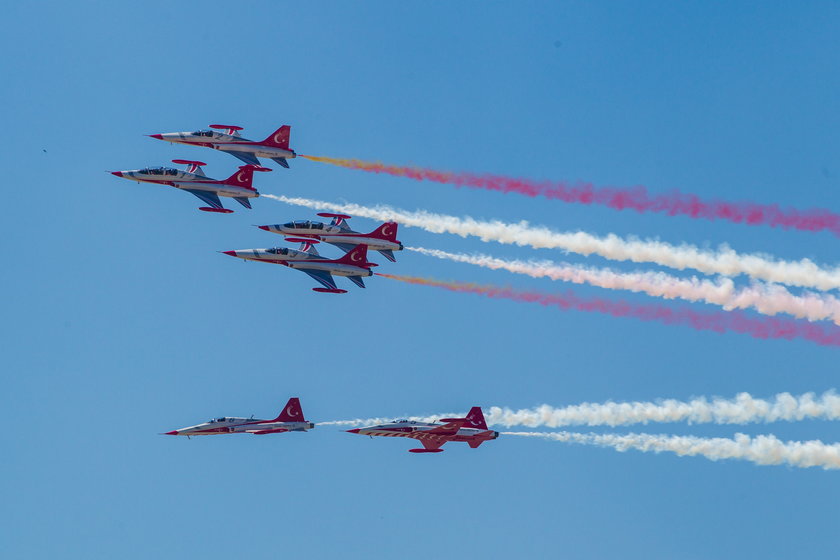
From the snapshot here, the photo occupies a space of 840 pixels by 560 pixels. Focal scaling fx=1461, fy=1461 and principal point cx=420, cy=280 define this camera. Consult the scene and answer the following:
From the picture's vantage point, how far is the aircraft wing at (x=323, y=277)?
9081 cm

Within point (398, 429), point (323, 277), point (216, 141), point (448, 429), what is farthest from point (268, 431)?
point (216, 141)

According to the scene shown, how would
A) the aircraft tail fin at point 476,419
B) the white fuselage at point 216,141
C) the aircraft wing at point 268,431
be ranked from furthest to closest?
1. the white fuselage at point 216,141
2. the aircraft wing at point 268,431
3. the aircraft tail fin at point 476,419

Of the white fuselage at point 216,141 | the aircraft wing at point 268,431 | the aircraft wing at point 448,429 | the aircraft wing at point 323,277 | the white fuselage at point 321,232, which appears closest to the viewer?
the aircraft wing at point 448,429

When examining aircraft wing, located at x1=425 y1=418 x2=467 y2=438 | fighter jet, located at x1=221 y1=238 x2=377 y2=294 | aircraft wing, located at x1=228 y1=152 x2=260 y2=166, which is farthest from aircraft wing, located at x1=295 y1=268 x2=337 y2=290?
aircraft wing, located at x1=425 y1=418 x2=467 y2=438

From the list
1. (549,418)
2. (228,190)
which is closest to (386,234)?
(228,190)

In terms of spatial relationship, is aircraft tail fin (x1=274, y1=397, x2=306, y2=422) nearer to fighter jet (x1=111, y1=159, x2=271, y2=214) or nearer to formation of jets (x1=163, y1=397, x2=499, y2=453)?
formation of jets (x1=163, y1=397, x2=499, y2=453)

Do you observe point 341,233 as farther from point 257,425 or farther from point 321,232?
point 257,425

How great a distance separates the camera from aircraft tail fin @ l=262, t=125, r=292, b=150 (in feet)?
316

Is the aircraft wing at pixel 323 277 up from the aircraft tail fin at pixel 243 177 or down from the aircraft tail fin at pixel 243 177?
down

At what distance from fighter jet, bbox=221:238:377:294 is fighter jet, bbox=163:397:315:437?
310 inches

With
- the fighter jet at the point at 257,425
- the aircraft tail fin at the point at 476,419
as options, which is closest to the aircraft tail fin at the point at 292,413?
the fighter jet at the point at 257,425

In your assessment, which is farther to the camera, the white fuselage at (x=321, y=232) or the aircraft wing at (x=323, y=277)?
the white fuselage at (x=321, y=232)

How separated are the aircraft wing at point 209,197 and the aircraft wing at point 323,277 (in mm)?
7347

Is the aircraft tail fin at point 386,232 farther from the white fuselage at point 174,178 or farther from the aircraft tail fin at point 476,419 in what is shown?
the aircraft tail fin at point 476,419
